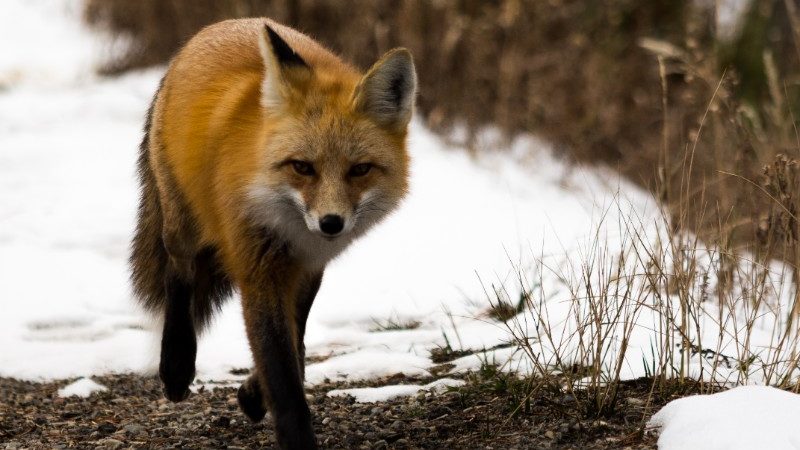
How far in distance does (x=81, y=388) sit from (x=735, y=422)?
9.51ft

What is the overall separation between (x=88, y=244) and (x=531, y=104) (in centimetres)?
361

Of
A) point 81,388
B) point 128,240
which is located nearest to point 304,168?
point 81,388

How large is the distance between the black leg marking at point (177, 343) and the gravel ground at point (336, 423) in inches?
4.0

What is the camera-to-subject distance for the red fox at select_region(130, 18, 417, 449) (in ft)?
10.5

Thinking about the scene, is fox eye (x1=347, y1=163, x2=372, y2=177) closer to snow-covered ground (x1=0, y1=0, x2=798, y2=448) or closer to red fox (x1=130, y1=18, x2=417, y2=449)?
red fox (x1=130, y1=18, x2=417, y2=449)

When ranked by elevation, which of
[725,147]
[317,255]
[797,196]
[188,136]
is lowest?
[317,255]

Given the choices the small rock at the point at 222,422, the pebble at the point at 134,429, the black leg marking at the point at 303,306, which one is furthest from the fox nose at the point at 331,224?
the pebble at the point at 134,429

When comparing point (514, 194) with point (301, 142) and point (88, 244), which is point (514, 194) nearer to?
point (88, 244)

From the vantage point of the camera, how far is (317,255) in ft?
11.3

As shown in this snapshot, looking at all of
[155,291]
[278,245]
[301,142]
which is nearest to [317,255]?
[278,245]

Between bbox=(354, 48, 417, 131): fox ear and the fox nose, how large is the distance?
1.57 ft

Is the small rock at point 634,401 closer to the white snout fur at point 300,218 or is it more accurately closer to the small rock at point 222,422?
the white snout fur at point 300,218

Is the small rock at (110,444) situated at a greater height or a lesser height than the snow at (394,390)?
lesser

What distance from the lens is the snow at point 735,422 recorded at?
267 centimetres
